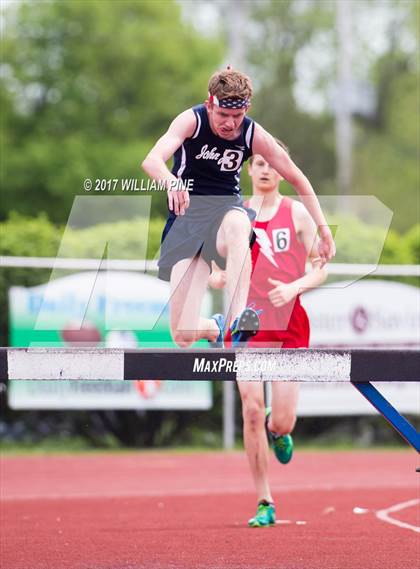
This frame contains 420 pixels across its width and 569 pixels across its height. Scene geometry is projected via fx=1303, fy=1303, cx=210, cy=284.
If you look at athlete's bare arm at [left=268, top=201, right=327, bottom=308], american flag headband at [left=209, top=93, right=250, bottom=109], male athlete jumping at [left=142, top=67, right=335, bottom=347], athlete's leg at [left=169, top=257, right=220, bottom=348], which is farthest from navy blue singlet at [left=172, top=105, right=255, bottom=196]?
athlete's bare arm at [left=268, top=201, right=327, bottom=308]

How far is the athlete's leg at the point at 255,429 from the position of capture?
8953mm

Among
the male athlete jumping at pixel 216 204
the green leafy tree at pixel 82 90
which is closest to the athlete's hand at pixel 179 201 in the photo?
the male athlete jumping at pixel 216 204

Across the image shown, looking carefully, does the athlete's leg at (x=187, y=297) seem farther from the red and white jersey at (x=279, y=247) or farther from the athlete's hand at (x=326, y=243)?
the red and white jersey at (x=279, y=247)

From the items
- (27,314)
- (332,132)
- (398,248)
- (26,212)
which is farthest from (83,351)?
(332,132)

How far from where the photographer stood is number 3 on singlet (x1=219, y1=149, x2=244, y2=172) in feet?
23.4

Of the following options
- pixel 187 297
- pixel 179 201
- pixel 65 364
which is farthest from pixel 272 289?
pixel 65 364

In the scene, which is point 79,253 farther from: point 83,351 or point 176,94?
point 176,94

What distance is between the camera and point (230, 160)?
7152mm

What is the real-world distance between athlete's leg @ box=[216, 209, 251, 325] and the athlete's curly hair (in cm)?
75

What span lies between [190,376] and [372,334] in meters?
9.79

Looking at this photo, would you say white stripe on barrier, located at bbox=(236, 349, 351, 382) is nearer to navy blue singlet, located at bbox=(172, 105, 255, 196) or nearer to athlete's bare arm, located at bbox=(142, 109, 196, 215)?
athlete's bare arm, located at bbox=(142, 109, 196, 215)

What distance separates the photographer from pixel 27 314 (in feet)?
48.7

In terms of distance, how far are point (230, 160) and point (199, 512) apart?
4080 mm
